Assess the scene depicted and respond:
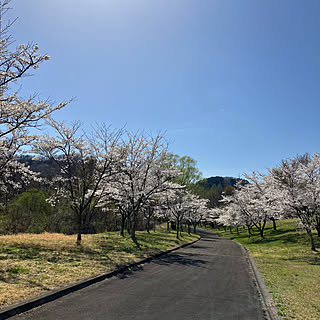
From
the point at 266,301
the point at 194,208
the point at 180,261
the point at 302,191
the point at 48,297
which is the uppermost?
the point at 302,191

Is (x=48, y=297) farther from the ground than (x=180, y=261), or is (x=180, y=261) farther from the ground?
(x=48, y=297)

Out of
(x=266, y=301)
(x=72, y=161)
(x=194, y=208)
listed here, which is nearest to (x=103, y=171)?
(x=72, y=161)

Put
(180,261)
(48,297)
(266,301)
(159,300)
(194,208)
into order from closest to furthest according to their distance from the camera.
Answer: (48,297) → (159,300) → (266,301) → (180,261) → (194,208)

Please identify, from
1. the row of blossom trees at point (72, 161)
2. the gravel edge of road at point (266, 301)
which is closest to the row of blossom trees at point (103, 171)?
the row of blossom trees at point (72, 161)

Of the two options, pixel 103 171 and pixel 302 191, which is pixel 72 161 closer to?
pixel 103 171

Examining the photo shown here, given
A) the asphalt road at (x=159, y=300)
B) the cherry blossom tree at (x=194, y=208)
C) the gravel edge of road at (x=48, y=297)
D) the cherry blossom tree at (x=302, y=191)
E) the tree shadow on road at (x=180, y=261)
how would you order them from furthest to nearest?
the cherry blossom tree at (x=194, y=208) < the cherry blossom tree at (x=302, y=191) < the tree shadow on road at (x=180, y=261) < the asphalt road at (x=159, y=300) < the gravel edge of road at (x=48, y=297)

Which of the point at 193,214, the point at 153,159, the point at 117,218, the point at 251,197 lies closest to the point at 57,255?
the point at 153,159

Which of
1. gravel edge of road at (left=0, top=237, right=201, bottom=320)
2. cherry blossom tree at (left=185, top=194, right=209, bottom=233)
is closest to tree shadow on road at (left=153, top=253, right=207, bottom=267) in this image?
gravel edge of road at (left=0, top=237, right=201, bottom=320)

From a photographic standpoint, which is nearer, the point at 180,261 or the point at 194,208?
the point at 180,261

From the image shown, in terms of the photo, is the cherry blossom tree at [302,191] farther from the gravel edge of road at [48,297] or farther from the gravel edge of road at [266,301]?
the gravel edge of road at [48,297]

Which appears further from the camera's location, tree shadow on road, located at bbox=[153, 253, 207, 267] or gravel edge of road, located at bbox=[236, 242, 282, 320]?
tree shadow on road, located at bbox=[153, 253, 207, 267]

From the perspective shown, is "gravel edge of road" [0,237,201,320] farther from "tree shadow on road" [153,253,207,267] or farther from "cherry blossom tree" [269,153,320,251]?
"cherry blossom tree" [269,153,320,251]

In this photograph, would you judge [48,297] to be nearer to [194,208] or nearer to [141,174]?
[141,174]

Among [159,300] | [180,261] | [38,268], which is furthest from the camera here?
[180,261]
